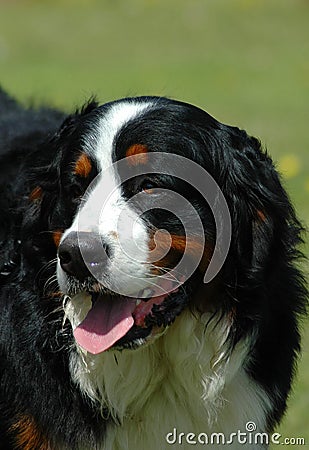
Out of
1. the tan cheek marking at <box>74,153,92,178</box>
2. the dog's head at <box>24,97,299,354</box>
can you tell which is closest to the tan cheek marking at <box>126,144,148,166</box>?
the dog's head at <box>24,97,299,354</box>

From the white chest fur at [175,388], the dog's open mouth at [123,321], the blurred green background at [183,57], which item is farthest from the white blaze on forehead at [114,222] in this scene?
the blurred green background at [183,57]

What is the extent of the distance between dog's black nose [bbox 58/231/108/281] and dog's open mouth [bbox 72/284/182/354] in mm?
198

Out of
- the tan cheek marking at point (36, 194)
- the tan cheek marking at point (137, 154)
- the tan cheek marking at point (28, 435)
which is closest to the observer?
the tan cheek marking at point (137, 154)

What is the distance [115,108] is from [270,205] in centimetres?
70

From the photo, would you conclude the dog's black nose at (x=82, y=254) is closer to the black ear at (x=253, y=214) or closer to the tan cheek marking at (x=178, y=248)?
the tan cheek marking at (x=178, y=248)

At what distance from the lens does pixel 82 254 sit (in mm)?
3396

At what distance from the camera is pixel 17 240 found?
4117 millimetres

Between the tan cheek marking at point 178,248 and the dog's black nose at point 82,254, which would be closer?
the dog's black nose at point 82,254

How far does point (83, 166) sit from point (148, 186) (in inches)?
10.3

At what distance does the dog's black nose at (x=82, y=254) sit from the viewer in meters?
3.38

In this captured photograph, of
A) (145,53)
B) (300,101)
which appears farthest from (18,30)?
(300,101)

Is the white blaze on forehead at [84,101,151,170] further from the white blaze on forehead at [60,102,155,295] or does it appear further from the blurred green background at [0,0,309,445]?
the blurred green background at [0,0,309,445]

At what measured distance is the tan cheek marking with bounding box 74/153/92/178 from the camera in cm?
366

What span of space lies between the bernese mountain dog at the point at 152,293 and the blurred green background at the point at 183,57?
12.7 feet
